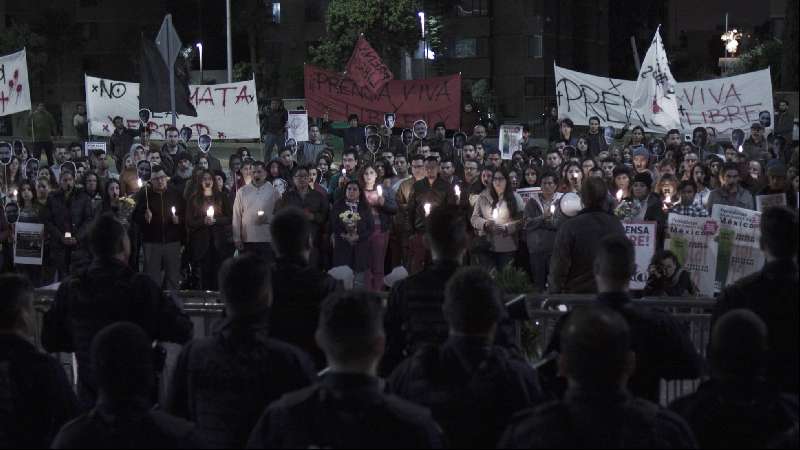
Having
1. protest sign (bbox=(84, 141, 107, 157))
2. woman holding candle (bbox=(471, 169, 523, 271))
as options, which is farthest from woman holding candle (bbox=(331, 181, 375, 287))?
protest sign (bbox=(84, 141, 107, 157))

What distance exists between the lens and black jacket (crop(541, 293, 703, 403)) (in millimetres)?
5043

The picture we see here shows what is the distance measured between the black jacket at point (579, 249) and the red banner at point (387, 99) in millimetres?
13493

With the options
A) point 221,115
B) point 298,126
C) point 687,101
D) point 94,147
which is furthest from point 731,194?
point 221,115

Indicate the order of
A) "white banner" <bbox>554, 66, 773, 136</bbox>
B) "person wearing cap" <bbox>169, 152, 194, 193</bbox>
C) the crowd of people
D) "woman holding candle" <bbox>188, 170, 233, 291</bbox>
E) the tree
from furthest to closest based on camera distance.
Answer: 1. the tree
2. "white banner" <bbox>554, 66, 773, 136</bbox>
3. "person wearing cap" <bbox>169, 152, 194, 193</bbox>
4. "woman holding candle" <bbox>188, 170, 233, 291</bbox>
5. the crowd of people

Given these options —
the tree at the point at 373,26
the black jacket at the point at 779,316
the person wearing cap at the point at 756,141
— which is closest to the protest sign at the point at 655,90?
the person wearing cap at the point at 756,141

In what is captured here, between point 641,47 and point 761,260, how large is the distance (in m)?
59.8

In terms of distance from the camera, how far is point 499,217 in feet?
41.5

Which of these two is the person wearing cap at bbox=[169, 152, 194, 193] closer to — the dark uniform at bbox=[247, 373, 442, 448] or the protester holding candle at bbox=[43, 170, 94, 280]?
the protester holding candle at bbox=[43, 170, 94, 280]

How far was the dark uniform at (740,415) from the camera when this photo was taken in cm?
415

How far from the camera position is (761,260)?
11031 mm

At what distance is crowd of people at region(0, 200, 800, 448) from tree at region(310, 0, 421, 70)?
145 ft

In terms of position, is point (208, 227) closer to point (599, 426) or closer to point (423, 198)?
point (423, 198)

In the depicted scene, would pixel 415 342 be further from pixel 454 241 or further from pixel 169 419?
pixel 169 419

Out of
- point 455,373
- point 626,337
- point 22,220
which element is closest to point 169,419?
point 455,373
